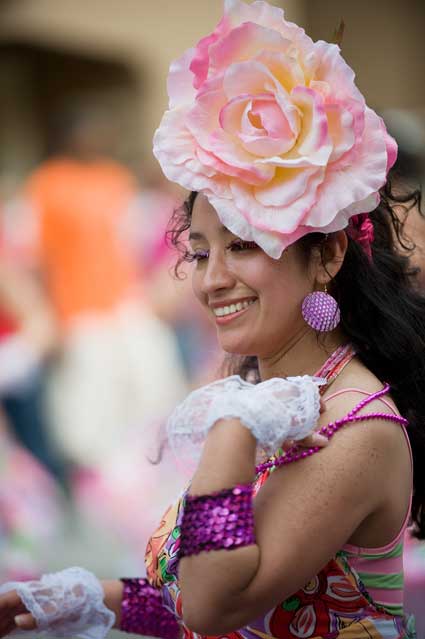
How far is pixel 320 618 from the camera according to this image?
6.29 ft

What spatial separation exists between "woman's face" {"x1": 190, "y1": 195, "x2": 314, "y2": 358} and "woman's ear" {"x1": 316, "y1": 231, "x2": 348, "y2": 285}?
28 millimetres

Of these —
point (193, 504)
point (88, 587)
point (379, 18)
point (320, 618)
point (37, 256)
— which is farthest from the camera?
point (379, 18)

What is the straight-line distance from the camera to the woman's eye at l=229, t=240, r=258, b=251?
1948 mm

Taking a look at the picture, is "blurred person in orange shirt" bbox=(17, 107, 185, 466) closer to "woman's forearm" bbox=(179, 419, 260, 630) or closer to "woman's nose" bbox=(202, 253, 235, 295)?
"woman's nose" bbox=(202, 253, 235, 295)

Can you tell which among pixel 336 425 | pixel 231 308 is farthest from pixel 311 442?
pixel 231 308

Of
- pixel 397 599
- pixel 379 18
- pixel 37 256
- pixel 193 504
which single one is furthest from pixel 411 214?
pixel 379 18

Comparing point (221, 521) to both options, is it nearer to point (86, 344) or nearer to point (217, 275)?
point (217, 275)

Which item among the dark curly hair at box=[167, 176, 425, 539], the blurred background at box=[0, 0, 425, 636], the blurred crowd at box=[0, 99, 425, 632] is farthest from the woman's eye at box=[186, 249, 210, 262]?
the blurred crowd at box=[0, 99, 425, 632]

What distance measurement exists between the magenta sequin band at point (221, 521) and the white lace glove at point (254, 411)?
0.11m

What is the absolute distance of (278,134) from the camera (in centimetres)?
186

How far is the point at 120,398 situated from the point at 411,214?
2.62m

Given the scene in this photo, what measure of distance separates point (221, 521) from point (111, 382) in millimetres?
3451

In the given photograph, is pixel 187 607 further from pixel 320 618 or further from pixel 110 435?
pixel 110 435

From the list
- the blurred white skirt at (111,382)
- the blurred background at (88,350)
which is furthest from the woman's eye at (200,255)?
the blurred white skirt at (111,382)
